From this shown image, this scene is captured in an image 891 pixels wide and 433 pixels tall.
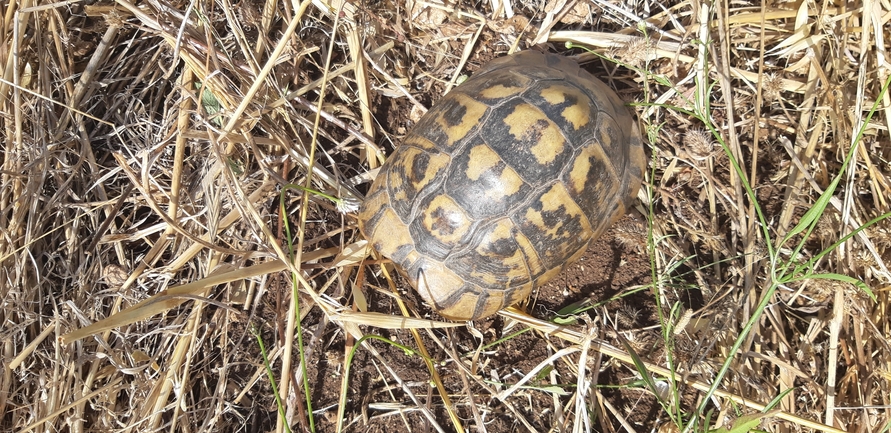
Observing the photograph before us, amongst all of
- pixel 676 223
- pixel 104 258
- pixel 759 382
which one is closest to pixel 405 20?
pixel 676 223

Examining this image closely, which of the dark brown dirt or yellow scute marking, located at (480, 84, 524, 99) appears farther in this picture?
the dark brown dirt

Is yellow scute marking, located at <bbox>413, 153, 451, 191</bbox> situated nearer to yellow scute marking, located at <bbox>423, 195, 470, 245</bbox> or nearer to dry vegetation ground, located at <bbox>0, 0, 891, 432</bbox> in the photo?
yellow scute marking, located at <bbox>423, 195, 470, 245</bbox>

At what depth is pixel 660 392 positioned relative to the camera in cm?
236

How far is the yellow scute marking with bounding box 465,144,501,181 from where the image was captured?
6.44 ft

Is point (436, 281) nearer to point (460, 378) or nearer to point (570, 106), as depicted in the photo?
point (460, 378)

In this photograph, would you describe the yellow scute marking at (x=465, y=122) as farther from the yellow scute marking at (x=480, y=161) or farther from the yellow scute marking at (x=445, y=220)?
the yellow scute marking at (x=445, y=220)

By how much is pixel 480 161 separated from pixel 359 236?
0.76m

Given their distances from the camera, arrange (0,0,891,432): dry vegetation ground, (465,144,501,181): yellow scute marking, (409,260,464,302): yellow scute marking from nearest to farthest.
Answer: (465,144,501,181): yellow scute marking, (409,260,464,302): yellow scute marking, (0,0,891,432): dry vegetation ground

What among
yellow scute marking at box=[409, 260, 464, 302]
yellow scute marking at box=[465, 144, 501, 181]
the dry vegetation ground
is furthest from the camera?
the dry vegetation ground

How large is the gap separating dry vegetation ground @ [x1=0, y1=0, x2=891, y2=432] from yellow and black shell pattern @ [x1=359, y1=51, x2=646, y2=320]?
0.25m

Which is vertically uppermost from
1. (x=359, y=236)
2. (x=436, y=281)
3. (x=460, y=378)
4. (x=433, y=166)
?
(x=433, y=166)

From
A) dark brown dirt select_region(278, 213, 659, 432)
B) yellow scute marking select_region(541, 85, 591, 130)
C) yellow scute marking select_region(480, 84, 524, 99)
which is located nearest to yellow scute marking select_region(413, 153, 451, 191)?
yellow scute marking select_region(480, 84, 524, 99)

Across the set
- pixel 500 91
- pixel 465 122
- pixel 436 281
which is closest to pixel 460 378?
pixel 436 281

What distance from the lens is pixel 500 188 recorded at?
6.43 ft
